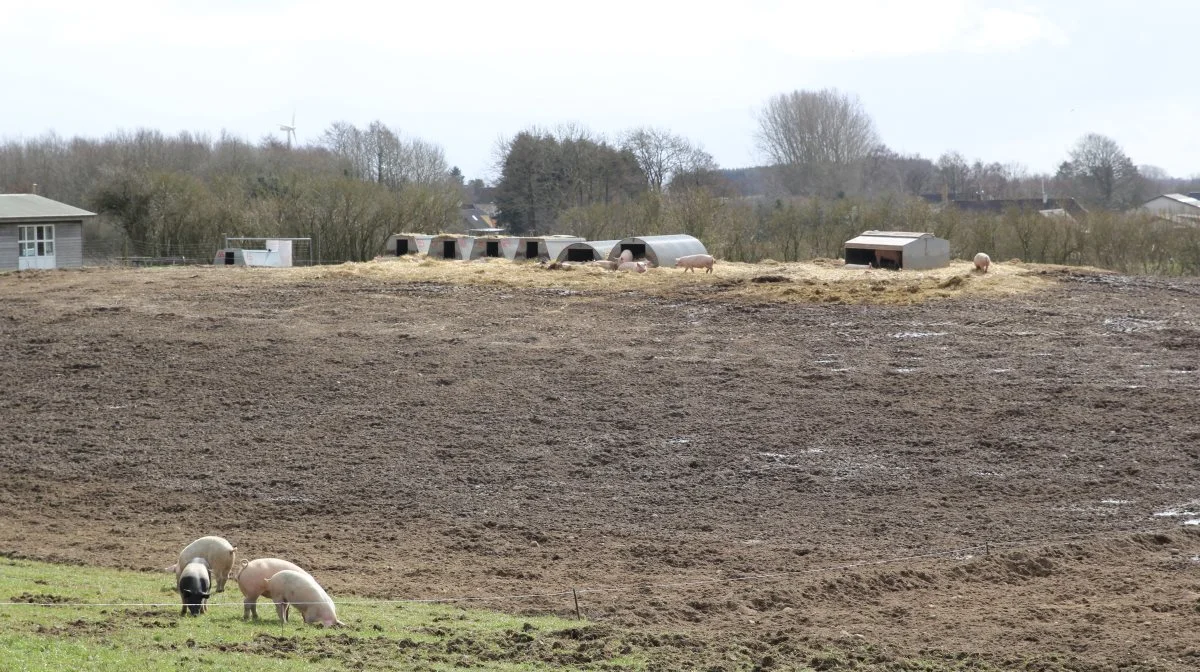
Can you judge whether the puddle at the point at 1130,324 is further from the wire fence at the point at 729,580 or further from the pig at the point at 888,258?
the wire fence at the point at 729,580

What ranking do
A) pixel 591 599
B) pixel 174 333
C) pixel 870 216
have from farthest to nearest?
1. pixel 870 216
2. pixel 174 333
3. pixel 591 599

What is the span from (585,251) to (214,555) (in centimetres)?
3228

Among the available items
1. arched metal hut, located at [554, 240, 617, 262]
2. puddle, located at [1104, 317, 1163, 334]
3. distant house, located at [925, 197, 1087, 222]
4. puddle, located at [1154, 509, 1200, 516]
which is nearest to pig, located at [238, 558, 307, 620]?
puddle, located at [1154, 509, 1200, 516]

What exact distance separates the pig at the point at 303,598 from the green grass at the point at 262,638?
0.16m

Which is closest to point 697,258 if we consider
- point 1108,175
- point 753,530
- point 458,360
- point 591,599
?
point 458,360

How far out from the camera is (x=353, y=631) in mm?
8883

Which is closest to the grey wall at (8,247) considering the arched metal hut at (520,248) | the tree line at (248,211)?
the tree line at (248,211)

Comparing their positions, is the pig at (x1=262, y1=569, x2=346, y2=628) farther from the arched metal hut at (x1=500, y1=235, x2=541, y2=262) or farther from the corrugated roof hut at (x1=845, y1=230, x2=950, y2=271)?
the arched metal hut at (x1=500, y1=235, x2=541, y2=262)

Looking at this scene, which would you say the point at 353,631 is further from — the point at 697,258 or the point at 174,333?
the point at 697,258

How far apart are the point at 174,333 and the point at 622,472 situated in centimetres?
1373

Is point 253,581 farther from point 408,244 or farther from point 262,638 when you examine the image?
point 408,244

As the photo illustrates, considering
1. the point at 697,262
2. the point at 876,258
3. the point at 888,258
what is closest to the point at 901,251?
the point at 888,258

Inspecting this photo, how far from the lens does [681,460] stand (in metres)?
16.4

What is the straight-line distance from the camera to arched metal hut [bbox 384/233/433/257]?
153ft
